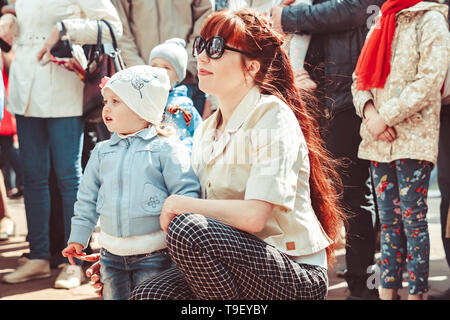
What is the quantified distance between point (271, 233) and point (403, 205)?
125 cm

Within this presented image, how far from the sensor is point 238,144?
6.63ft

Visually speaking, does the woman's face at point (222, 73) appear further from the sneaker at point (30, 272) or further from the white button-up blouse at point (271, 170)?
the sneaker at point (30, 272)

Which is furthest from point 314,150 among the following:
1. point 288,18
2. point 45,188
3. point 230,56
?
point 45,188

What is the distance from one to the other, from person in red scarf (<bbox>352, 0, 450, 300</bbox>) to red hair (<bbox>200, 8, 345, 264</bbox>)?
852mm

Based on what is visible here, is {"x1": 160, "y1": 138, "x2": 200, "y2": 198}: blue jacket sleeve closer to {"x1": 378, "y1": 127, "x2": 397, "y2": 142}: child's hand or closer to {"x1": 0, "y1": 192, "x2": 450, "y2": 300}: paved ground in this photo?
{"x1": 378, "y1": 127, "x2": 397, "y2": 142}: child's hand

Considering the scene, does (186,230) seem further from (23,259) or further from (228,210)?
(23,259)

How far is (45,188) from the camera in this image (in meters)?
3.79

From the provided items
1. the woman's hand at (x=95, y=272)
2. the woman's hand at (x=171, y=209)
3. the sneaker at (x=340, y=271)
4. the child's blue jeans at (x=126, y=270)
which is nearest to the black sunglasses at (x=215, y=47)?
the woman's hand at (x=171, y=209)

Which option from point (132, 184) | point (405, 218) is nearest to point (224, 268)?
point (132, 184)

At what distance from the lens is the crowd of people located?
1.92 m

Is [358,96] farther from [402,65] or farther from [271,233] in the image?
[271,233]

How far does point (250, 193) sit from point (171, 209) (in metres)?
0.26

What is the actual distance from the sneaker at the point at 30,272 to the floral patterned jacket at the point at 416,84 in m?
2.10

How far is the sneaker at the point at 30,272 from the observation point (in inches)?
145
